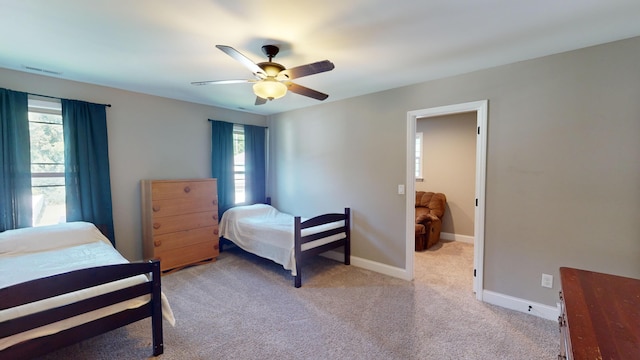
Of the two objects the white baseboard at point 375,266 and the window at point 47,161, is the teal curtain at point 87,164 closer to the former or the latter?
the window at point 47,161

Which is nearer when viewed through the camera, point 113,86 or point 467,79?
point 467,79

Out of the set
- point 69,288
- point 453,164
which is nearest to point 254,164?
point 69,288

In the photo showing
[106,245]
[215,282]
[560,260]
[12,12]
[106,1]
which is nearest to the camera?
[106,1]

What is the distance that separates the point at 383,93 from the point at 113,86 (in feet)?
11.0

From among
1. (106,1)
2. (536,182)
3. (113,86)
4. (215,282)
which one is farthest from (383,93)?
(113,86)

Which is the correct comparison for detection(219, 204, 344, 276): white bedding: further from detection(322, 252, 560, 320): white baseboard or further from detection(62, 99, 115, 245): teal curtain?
detection(62, 99, 115, 245): teal curtain

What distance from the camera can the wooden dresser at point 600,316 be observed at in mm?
864

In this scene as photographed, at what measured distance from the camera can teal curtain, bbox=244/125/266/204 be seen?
473 cm

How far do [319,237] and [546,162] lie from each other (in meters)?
2.46

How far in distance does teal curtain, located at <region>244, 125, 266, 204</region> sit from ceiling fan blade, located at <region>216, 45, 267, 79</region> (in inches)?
107

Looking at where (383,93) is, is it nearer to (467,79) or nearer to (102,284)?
(467,79)

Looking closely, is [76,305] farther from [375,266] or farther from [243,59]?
[375,266]

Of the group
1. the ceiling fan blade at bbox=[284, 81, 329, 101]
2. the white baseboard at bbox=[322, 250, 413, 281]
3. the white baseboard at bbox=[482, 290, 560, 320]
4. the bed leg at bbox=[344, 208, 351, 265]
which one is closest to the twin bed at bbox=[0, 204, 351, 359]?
the bed leg at bbox=[344, 208, 351, 265]

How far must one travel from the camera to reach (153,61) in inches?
99.8
